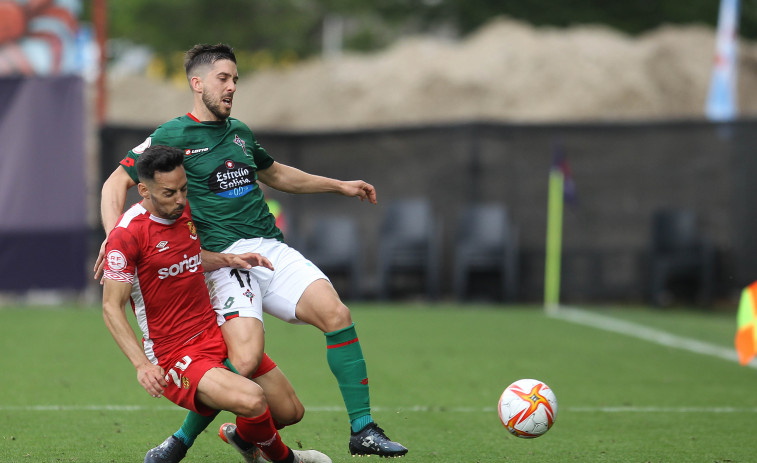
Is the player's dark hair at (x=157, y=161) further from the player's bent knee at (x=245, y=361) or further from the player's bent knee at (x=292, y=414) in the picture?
the player's bent knee at (x=292, y=414)

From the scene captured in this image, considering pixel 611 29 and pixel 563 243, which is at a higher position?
pixel 611 29

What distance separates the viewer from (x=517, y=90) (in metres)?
24.1

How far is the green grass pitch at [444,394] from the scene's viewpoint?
19.9 ft

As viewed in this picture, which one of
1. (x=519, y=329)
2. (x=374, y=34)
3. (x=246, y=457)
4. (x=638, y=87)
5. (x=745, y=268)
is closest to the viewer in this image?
(x=246, y=457)

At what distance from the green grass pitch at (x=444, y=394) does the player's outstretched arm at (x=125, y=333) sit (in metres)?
1.07

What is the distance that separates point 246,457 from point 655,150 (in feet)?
39.0

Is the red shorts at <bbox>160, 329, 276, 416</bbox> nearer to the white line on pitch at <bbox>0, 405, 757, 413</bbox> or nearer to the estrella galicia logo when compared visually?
the estrella galicia logo

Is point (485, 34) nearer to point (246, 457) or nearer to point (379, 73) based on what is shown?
point (379, 73)

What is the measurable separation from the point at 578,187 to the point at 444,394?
29.1 ft

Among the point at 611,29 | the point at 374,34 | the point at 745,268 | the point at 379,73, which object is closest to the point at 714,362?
the point at 745,268

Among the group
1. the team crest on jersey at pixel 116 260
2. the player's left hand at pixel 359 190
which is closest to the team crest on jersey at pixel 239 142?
the player's left hand at pixel 359 190

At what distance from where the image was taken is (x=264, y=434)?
5.09 meters

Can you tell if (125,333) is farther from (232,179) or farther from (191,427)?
(232,179)

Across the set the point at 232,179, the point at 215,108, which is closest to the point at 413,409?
A: the point at 232,179
